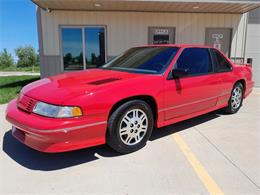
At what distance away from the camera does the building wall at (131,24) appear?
9.55 meters

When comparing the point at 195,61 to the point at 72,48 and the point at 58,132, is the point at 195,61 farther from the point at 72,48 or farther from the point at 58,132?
the point at 72,48

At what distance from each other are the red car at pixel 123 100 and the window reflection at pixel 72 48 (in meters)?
5.45

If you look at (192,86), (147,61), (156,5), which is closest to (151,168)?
(192,86)

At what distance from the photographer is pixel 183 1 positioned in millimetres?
8070

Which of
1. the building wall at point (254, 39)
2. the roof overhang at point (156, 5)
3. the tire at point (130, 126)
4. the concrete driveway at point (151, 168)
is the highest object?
the roof overhang at point (156, 5)

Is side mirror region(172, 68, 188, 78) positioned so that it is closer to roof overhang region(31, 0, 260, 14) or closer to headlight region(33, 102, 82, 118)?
headlight region(33, 102, 82, 118)

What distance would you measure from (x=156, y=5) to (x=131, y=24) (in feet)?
5.02

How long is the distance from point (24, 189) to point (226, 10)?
966 centimetres

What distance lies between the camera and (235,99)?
5758 mm

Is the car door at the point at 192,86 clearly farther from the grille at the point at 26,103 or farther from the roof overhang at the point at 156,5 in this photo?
the roof overhang at the point at 156,5

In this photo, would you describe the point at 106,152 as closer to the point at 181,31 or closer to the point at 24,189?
the point at 24,189

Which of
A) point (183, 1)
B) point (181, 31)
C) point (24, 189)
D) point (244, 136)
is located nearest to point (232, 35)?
point (181, 31)

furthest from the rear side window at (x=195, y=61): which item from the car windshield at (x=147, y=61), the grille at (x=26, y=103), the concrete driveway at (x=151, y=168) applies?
the grille at (x=26, y=103)

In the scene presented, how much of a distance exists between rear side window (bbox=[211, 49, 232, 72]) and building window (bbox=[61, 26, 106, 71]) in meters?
5.88
